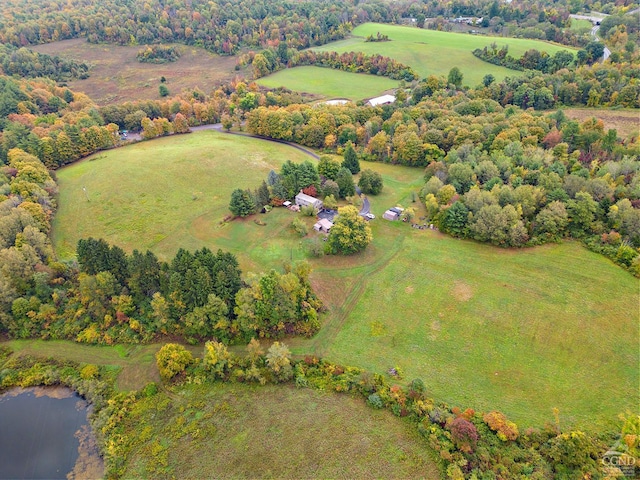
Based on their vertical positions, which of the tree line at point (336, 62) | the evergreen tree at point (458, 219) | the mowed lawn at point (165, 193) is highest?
the tree line at point (336, 62)

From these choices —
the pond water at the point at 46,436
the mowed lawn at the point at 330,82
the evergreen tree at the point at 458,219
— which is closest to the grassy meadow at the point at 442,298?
the evergreen tree at the point at 458,219

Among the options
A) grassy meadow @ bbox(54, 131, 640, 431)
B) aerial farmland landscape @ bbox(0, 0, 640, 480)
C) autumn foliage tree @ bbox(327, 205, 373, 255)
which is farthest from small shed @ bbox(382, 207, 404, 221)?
autumn foliage tree @ bbox(327, 205, 373, 255)

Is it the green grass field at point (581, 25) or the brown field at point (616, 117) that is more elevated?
the green grass field at point (581, 25)

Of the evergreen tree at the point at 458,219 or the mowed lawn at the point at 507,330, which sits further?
the evergreen tree at the point at 458,219

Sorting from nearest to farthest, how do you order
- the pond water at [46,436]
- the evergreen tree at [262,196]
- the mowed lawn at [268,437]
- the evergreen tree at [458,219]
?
the mowed lawn at [268,437], the pond water at [46,436], the evergreen tree at [458,219], the evergreen tree at [262,196]

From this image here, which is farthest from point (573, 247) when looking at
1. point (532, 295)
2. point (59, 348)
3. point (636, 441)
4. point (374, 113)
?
point (59, 348)

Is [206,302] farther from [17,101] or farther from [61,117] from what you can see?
[17,101]

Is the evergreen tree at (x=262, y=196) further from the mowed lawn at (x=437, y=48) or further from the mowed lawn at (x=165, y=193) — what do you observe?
the mowed lawn at (x=437, y=48)

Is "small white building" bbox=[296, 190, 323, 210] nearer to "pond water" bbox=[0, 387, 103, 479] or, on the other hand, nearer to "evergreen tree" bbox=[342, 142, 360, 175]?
"evergreen tree" bbox=[342, 142, 360, 175]
